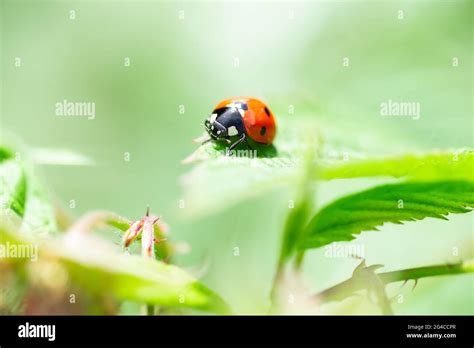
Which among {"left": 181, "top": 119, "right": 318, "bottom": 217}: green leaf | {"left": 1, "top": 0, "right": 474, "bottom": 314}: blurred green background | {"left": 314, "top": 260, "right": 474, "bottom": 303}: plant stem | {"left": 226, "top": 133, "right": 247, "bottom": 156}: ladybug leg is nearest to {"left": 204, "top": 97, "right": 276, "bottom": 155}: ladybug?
{"left": 226, "top": 133, "right": 247, "bottom": 156}: ladybug leg

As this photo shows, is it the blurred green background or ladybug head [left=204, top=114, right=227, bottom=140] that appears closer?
ladybug head [left=204, top=114, right=227, bottom=140]

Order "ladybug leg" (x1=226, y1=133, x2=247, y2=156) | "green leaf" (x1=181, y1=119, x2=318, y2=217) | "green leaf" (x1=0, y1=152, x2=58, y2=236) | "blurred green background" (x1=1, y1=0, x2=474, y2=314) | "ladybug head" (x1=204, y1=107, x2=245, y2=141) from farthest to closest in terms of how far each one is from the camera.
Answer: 1. "blurred green background" (x1=1, y1=0, x2=474, y2=314)
2. "ladybug head" (x1=204, y1=107, x2=245, y2=141)
3. "ladybug leg" (x1=226, y1=133, x2=247, y2=156)
4. "green leaf" (x1=0, y1=152, x2=58, y2=236)
5. "green leaf" (x1=181, y1=119, x2=318, y2=217)

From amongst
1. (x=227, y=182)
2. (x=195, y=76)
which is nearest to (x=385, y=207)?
(x=227, y=182)

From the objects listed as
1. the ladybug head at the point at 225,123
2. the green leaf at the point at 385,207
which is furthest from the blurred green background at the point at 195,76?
the green leaf at the point at 385,207

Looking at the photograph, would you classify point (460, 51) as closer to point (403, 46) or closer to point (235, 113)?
point (403, 46)

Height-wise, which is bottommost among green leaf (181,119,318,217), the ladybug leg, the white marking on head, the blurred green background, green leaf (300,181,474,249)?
green leaf (300,181,474,249)

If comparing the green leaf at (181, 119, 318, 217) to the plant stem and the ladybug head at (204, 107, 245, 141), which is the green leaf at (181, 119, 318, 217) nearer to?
the plant stem

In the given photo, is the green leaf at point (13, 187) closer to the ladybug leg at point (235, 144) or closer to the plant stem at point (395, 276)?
the ladybug leg at point (235, 144)
